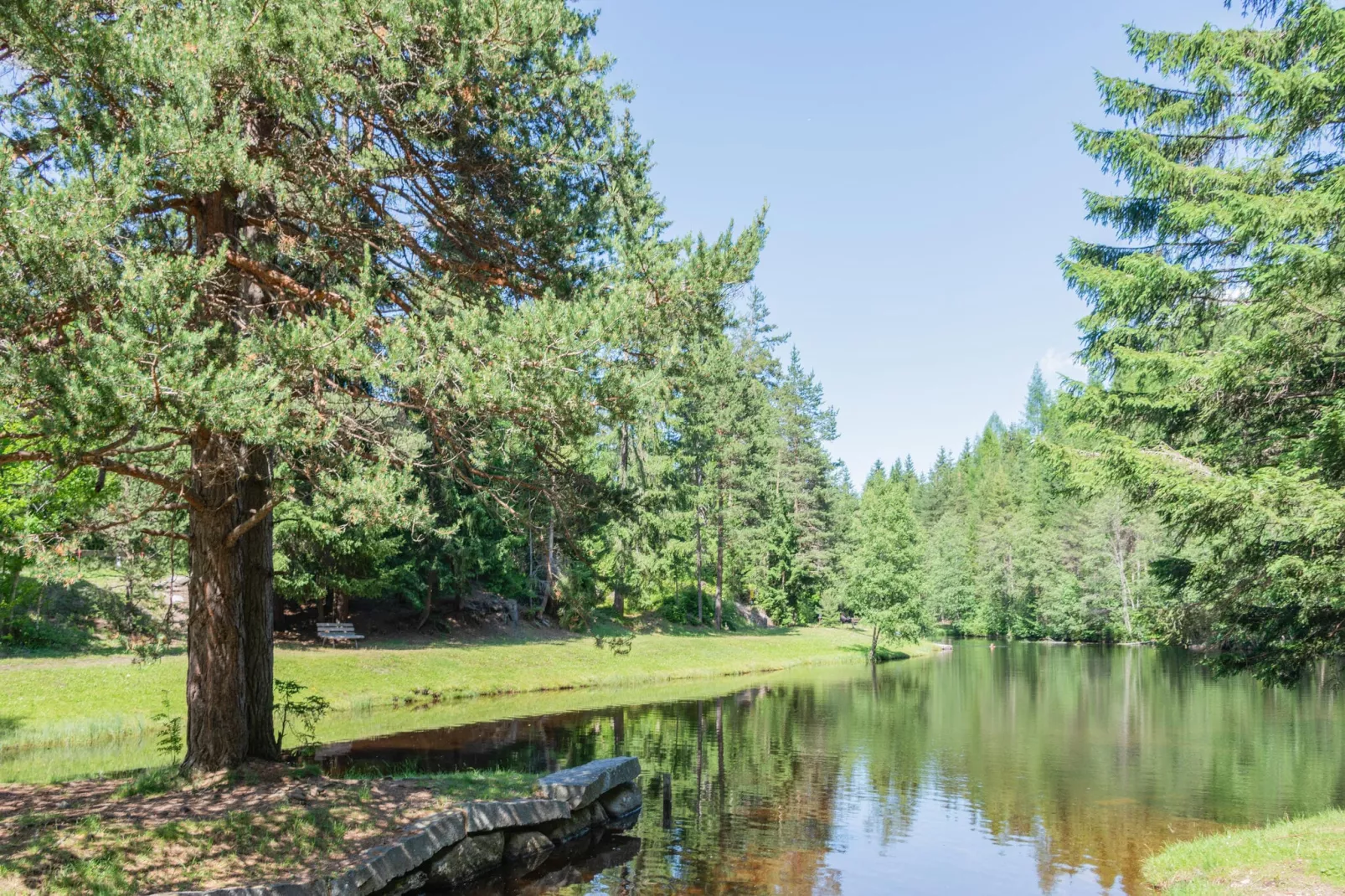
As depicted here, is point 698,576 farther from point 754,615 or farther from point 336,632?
point 336,632

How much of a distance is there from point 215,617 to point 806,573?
4789 cm

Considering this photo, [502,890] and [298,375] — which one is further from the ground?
[298,375]

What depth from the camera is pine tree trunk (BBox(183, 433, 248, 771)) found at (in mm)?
9641

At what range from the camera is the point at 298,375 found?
8016 mm

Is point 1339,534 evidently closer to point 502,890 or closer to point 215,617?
point 502,890

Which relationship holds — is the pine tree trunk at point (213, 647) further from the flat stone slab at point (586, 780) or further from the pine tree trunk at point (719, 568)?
the pine tree trunk at point (719, 568)

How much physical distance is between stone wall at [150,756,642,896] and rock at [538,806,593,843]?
12mm

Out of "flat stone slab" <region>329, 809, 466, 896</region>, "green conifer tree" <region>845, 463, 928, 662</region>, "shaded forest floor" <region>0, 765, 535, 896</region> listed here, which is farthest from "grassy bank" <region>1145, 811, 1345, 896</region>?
"green conifer tree" <region>845, 463, 928, 662</region>

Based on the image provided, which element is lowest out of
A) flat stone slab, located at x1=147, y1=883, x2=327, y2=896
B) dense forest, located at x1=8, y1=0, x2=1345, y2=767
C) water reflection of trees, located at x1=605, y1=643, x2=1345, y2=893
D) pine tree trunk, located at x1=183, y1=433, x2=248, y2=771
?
water reflection of trees, located at x1=605, y1=643, x2=1345, y2=893

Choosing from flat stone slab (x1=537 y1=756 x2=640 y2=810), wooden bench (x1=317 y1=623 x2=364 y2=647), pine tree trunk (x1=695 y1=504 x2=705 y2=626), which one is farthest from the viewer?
pine tree trunk (x1=695 y1=504 x2=705 y2=626)

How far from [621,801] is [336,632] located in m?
16.5

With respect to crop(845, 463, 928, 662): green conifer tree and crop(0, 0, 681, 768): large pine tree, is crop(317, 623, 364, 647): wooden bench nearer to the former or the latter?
crop(0, 0, 681, 768): large pine tree

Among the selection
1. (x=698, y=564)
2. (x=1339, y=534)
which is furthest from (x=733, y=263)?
(x=698, y=564)

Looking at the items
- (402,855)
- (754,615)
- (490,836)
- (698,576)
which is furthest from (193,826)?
(754,615)
